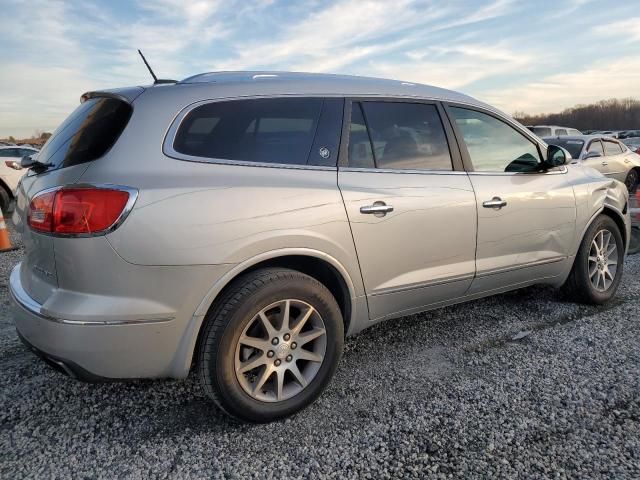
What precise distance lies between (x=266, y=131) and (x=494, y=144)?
1.76 meters

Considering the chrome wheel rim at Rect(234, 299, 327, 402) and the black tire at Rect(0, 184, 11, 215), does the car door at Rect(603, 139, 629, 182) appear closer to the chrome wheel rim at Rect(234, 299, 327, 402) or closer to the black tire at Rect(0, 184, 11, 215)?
the chrome wheel rim at Rect(234, 299, 327, 402)

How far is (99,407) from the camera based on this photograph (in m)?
2.70

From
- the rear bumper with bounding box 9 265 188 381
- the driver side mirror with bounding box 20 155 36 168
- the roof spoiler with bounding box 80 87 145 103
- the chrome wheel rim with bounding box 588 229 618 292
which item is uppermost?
the roof spoiler with bounding box 80 87 145 103

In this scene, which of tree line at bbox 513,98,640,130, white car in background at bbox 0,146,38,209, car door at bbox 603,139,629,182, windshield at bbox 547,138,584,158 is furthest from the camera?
tree line at bbox 513,98,640,130

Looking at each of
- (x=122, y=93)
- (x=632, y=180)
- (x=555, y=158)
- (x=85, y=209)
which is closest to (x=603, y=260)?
(x=555, y=158)

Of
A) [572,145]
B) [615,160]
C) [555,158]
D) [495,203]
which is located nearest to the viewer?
[495,203]

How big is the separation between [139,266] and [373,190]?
1.27 m

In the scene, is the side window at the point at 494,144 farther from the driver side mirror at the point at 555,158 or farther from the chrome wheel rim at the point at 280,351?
the chrome wheel rim at the point at 280,351

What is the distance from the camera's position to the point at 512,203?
11.2ft

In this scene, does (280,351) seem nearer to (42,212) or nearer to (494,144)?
(42,212)

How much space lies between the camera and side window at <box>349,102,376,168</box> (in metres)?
2.83

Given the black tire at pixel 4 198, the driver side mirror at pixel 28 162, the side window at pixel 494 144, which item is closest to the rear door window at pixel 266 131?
the driver side mirror at pixel 28 162

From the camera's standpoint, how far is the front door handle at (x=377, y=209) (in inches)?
107

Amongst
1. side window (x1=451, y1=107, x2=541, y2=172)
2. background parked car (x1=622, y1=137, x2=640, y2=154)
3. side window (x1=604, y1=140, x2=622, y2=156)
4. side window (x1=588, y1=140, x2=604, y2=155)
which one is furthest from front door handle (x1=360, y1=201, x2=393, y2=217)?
background parked car (x1=622, y1=137, x2=640, y2=154)
